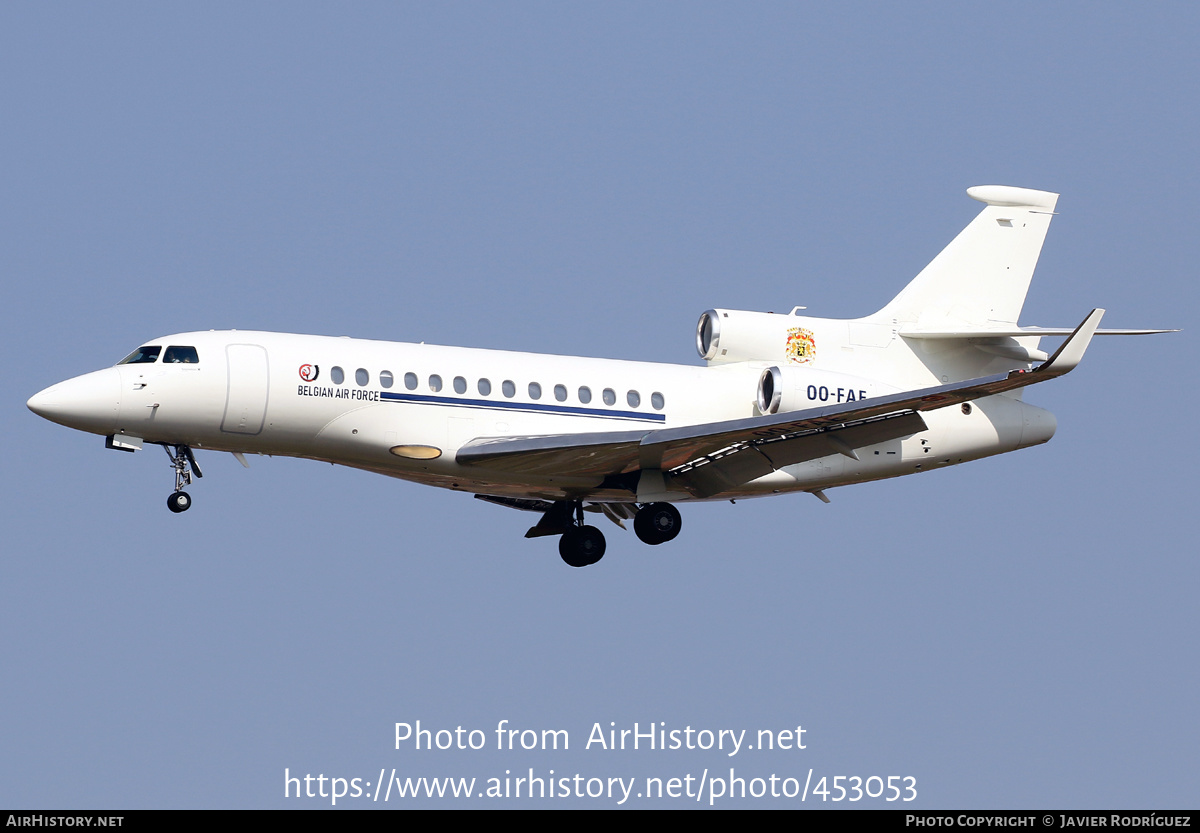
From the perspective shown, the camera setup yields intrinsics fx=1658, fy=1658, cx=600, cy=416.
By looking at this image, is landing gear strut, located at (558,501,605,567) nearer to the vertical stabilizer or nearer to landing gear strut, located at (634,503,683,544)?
landing gear strut, located at (634,503,683,544)

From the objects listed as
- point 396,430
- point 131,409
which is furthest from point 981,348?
point 131,409

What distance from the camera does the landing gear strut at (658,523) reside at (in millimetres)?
27469

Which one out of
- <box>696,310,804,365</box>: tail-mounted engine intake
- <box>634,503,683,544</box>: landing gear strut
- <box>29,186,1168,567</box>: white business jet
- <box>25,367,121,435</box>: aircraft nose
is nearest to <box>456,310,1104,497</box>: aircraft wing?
<box>29,186,1168,567</box>: white business jet

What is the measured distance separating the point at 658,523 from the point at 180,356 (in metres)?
8.14

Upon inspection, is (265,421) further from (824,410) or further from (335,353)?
(824,410)

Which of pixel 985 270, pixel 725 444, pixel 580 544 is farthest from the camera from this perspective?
pixel 985 270

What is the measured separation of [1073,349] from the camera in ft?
75.5

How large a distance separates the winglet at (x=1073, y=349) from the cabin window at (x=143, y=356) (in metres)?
13.1

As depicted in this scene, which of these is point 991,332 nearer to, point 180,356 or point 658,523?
point 658,523

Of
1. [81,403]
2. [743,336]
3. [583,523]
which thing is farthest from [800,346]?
[81,403]

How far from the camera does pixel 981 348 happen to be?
28984 mm

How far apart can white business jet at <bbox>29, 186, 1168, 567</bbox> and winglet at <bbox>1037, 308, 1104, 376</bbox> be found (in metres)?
0.03

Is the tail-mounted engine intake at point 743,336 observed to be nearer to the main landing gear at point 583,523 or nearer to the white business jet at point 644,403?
the white business jet at point 644,403

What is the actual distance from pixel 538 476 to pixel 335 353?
12.4 feet
